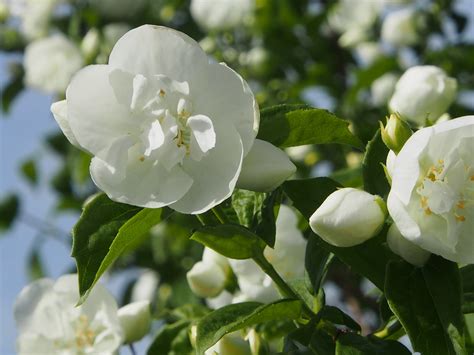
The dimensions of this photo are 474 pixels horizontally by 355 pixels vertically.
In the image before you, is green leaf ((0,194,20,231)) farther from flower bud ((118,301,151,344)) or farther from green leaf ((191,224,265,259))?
green leaf ((191,224,265,259))

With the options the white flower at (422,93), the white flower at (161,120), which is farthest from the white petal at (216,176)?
the white flower at (422,93)

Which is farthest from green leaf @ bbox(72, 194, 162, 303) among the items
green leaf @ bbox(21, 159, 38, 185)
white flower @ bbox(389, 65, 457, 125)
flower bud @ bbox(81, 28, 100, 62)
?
green leaf @ bbox(21, 159, 38, 185)

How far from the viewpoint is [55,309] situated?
171cm

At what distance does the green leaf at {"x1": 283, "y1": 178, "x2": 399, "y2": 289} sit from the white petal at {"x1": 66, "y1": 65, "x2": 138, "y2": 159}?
233 mm

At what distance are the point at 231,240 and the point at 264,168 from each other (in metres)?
0.12

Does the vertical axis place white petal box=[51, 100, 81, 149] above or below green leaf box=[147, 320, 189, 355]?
above

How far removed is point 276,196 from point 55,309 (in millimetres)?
592

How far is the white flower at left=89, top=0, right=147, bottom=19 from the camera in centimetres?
374

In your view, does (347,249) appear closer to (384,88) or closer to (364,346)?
(364,346)

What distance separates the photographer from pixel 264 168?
1.19m

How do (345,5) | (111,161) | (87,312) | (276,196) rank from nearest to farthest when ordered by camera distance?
(111,161)
(276,196)
(87,312)
(345,5)

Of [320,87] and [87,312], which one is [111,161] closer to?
[87,312]

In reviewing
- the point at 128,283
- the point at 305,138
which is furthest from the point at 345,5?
the point at 305,138

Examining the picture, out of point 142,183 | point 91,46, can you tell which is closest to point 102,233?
point 142,183
